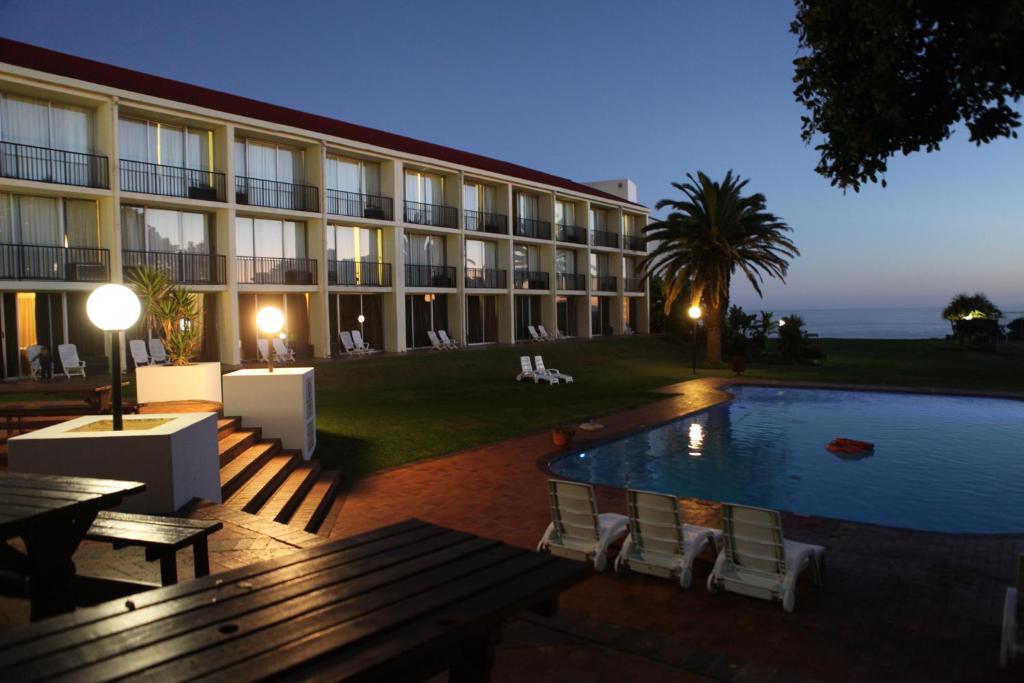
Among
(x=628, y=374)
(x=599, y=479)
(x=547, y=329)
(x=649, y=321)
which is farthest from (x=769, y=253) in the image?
(x=599, y=479)

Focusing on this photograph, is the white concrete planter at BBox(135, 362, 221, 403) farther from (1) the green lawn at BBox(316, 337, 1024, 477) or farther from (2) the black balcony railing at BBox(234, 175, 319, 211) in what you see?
(2) the black balcony railing at BBox(234, 175, 319, 211)

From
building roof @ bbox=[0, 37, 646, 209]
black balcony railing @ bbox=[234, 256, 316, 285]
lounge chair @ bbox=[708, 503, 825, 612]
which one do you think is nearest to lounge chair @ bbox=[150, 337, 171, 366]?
black balcony railing @ bbox=[234, 256, 316, 285]

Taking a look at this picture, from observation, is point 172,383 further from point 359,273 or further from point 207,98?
point 359,273

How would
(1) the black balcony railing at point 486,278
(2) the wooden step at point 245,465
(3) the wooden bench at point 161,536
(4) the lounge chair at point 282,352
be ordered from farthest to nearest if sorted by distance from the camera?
(1) the black balcony railing at point 486,278 < (4) the lounge chair at point 282,352 < (2) the wooden step at point 245,465 < (3) the wooden bench at point 161,536

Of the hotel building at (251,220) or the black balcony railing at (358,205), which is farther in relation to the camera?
the black balcony railing at (358,205)

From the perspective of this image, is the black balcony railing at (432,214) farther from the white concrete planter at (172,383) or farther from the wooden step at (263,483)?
the wooden step at (263,483)

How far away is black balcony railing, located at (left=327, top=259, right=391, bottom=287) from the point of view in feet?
91.9

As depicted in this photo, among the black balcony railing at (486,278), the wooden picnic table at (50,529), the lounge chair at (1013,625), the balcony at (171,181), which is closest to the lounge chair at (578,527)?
the lounge chair at (1013,625)

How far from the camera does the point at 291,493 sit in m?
8.98

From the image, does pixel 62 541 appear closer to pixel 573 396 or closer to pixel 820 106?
pixel 820 106

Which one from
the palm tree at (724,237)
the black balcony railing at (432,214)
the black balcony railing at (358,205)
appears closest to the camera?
the black balcony railing at (358,205)

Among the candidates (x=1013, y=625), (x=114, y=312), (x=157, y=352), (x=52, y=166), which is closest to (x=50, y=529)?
(x=114, y=312)

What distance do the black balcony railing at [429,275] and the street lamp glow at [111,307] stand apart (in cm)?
2390

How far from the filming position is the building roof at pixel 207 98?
20531mm
